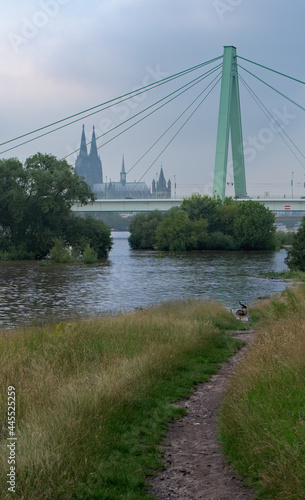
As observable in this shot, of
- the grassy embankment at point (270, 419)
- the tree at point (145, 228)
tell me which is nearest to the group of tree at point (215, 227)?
the tree at point (145, 228)

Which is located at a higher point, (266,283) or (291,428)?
(291,428)

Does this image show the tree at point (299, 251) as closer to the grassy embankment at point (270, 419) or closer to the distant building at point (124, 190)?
the grassy embankment at point (270, 419)

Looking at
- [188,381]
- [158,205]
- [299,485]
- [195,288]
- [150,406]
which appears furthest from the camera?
[158,205]

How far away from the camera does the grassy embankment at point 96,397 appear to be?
5.00 meters

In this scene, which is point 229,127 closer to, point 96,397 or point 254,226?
point 254,226

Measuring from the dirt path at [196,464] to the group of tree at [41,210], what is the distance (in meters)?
48.1

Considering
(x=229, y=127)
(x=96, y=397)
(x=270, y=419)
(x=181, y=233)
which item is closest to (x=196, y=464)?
(x=270, y=419)

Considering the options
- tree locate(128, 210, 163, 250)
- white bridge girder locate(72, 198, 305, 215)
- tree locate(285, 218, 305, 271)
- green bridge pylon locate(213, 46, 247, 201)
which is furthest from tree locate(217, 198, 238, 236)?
tree locate(285, 218, 305, 271)

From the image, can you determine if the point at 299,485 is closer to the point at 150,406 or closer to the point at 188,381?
the point at 150,406

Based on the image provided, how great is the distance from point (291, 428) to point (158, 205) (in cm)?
8220

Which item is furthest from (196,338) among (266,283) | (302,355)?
(266,283)

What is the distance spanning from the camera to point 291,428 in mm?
5191

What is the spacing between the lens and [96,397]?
6656 millimetres

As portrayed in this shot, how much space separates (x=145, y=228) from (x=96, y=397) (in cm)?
7716
